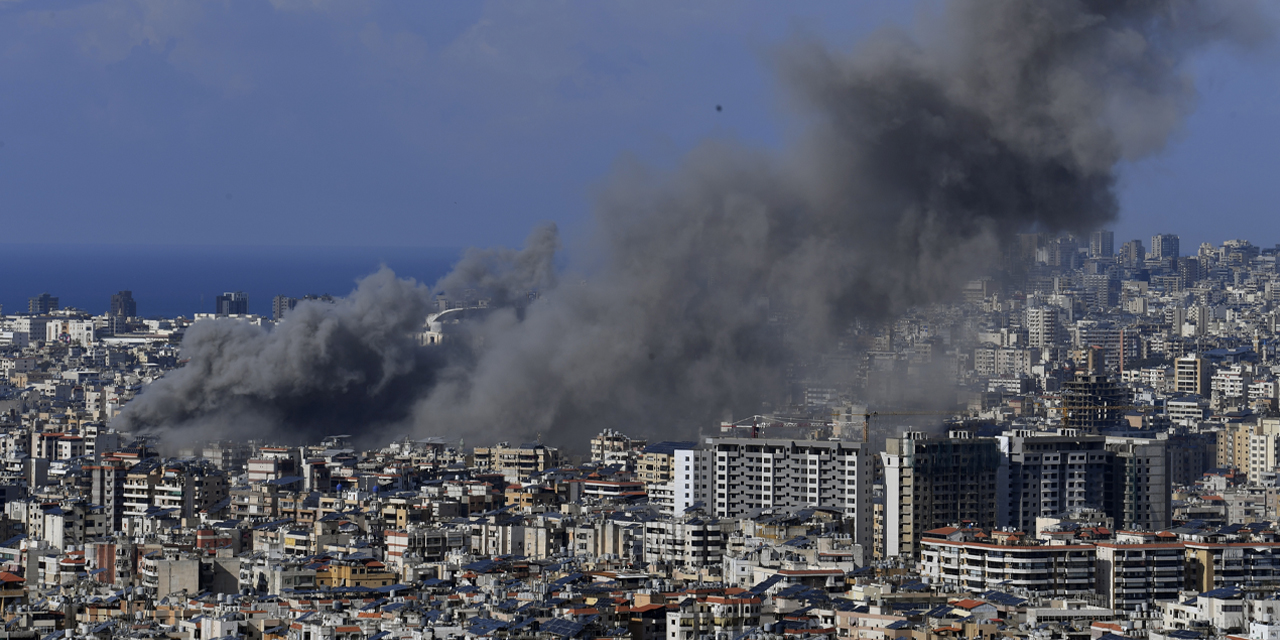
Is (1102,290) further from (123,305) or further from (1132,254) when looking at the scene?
(123,305)

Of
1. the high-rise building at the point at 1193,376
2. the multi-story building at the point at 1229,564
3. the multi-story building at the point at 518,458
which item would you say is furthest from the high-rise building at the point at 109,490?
the high-rise building at the point at 1193,376

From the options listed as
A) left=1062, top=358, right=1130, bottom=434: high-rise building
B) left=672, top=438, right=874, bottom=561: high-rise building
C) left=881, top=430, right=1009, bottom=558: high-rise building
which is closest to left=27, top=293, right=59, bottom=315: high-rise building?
left=1062, top=358, right=1130, bottom=434: high-rise building

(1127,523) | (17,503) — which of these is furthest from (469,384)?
(1127,523)

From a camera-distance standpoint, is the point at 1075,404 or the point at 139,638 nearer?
the point at 139,638

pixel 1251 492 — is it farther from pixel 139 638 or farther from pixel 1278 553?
pixel 139 638

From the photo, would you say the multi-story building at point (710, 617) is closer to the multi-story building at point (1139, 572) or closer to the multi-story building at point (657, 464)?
the multi-story building at point (1139, 572)

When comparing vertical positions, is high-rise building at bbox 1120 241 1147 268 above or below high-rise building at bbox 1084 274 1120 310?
above

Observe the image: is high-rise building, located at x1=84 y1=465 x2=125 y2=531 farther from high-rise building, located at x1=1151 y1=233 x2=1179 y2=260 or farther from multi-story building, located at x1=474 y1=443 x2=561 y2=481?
high-rise building, located at x1=1151 y1=233 x2=1179 y2=260
